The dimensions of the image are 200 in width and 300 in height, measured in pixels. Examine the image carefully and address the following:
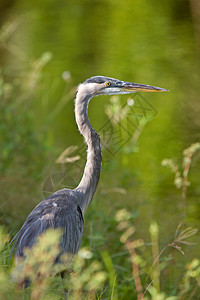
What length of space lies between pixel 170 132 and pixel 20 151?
2.95 metres

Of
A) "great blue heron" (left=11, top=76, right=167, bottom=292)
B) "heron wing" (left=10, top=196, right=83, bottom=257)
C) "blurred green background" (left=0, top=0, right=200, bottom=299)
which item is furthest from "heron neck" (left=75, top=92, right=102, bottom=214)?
"blurred green background" (left=0, top=0, right=200, bottom=299)

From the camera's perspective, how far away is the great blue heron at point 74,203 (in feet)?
11.2

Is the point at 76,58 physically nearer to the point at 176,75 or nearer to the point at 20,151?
the point at 176,75

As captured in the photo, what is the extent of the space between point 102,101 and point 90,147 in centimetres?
465

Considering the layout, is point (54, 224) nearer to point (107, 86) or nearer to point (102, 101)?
point (107, 86)

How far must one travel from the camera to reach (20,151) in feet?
17.4

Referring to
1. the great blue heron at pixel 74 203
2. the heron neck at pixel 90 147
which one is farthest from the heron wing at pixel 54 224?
the heron neck at pixel 90 147

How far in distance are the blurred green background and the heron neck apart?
0.35 metres

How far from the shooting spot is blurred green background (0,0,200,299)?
16.3 feet

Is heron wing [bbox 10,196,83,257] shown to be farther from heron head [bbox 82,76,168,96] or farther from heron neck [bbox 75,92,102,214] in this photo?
heron head [bbox 82,76,168,96]

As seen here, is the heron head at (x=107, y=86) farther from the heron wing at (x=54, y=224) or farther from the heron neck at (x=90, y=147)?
the heron wing at (x=54, y=224)

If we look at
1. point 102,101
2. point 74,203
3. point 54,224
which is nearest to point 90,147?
point 74,203

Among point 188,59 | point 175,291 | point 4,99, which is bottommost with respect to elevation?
point 188,59

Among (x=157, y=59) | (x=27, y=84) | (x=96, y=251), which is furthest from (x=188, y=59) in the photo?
(x=96, y=251)
